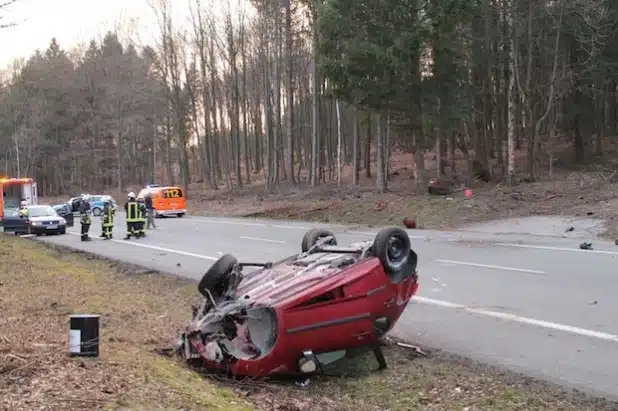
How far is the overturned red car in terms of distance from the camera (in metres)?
5.84

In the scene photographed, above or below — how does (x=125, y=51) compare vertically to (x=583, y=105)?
above

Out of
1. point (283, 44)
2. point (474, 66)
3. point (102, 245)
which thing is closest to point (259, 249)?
point (102, 245)

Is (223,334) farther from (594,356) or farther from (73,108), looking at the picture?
(73,108)

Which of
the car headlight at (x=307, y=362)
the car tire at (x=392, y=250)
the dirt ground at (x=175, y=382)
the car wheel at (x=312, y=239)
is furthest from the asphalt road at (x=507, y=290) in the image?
the car headlight at (x=307, y=362)

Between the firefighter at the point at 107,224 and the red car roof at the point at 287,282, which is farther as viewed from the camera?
the firefighter at the point at 107,224

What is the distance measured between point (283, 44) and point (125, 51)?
3040 centimetres

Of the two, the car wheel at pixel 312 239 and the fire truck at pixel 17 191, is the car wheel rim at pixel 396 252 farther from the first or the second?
the fire truck at pixel 17 191

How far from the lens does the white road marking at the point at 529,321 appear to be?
24.2 ft

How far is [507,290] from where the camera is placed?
33.8ft

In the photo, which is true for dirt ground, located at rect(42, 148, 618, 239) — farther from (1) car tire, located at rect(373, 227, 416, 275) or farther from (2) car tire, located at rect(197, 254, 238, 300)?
(2) car tire, located at rect(197, 254, 238, 300)

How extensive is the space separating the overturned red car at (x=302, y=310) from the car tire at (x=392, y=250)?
0.03ft

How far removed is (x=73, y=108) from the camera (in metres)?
71.8

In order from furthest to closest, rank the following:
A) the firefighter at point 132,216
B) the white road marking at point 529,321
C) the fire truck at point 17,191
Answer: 1. the fire truck at point 17,191
2. the firefighter at point 132,216
3. the white road marking at point 529,321

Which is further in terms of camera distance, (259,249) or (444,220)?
(444,220)
